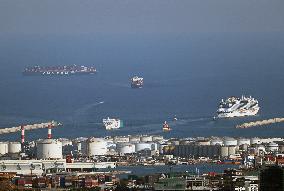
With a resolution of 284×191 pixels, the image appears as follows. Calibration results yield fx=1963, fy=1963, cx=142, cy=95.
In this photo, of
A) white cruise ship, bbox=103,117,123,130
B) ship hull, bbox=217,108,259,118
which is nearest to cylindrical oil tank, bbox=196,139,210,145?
white cruise ship, bbox=103,117,123,130

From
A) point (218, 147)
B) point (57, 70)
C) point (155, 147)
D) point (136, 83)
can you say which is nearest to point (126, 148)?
point (155, 147)

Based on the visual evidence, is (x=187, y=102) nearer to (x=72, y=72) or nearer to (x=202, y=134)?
(x=202, y=134)

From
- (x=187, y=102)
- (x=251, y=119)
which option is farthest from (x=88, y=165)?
(x=187, y=102)

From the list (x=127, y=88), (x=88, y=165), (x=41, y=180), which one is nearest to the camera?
(x=41, y=180)

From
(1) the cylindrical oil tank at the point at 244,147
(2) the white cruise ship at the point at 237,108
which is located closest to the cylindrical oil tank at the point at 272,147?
(1) the cylindrical oil tank at the point at 244,147

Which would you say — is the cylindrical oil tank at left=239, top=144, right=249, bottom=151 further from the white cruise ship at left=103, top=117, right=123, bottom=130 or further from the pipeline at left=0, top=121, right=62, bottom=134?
the white cruise ship at left=103, top=117, right=123, bottom=130

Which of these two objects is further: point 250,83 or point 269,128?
point 250,83
